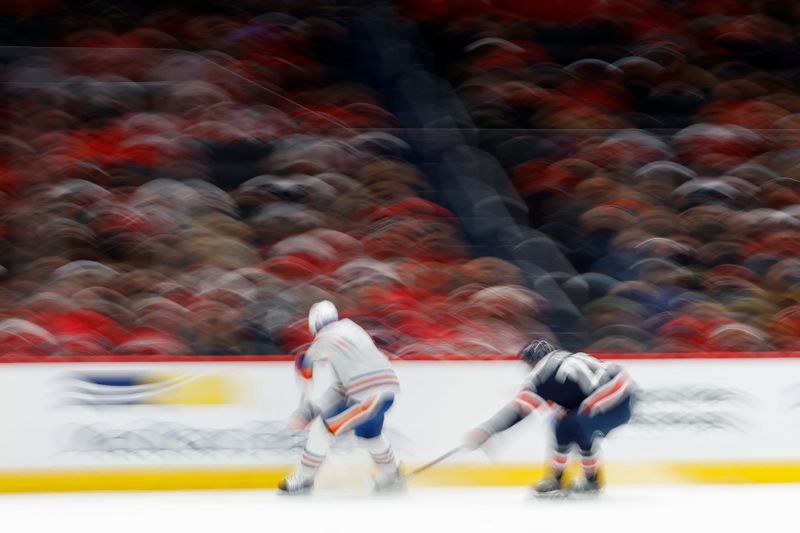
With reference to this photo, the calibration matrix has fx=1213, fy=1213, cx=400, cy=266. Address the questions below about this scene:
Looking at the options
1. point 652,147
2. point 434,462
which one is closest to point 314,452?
point 434,462

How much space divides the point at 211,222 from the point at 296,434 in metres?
1.59

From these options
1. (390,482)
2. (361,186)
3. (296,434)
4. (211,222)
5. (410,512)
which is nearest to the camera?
(410,512)

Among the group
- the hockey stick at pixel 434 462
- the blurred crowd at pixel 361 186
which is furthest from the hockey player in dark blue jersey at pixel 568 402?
the blurred crowd at pixel 361 186

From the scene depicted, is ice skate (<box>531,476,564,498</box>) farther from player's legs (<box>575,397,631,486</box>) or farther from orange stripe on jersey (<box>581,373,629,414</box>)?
orange stripe on jersey (<box>581,373,629,414</box>)

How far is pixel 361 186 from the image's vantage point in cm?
818

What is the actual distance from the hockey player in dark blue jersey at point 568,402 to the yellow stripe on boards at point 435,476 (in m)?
0.58

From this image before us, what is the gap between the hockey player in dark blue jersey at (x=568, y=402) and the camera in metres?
6.41

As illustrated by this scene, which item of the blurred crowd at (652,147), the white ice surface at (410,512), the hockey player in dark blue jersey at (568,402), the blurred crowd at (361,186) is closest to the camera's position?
the white ice surface at (410,512)

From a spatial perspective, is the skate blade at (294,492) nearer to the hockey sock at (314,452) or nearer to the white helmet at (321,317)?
the hockey sock at (314,452)

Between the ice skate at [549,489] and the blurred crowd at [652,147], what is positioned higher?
the blurred crowd at [652,147]

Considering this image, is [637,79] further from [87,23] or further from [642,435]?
[87,23]

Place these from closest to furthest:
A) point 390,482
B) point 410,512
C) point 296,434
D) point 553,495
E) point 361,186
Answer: point 410,512 < point 553,495 < point 390,482 < point 296,434 < point 361,186

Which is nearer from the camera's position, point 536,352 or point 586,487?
point 536,352

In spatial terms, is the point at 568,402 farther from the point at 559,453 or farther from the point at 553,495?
the point at 553,495
